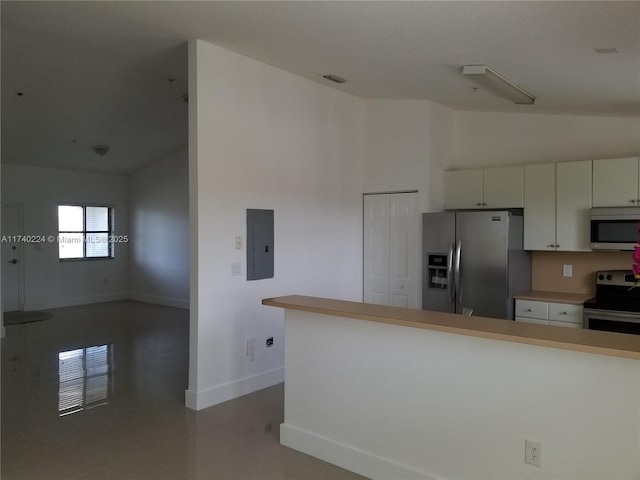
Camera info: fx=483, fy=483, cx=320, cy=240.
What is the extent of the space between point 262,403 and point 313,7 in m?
3.13

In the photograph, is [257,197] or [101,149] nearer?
[257,197]

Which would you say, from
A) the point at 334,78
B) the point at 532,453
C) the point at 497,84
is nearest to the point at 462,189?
the point at 497,84

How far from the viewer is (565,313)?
4480 mm

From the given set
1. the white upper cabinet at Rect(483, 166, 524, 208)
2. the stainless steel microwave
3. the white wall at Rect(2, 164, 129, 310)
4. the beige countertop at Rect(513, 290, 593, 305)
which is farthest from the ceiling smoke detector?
the stainless steel microwave

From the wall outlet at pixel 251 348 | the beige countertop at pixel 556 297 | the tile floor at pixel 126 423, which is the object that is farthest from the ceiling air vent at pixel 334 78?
the tile floor at pixel 126 423

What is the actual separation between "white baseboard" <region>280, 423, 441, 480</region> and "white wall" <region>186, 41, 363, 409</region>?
3.62ft

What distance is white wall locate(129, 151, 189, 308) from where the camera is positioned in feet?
30.3

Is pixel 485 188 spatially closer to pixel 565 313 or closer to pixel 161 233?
pixel 565 313

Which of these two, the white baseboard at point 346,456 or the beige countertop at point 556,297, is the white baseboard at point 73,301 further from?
the beige countertop at point 556,297

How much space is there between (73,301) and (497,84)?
28.3ft

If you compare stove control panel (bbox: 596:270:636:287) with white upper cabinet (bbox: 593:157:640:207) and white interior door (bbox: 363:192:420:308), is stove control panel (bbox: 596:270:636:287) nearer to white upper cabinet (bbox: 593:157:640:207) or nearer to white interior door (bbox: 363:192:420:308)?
white upper cabinet (bbox: 593:157:640:207)

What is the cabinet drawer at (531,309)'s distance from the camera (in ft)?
15.1

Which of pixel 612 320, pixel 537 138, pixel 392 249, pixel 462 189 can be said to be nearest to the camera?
pixel 612 320

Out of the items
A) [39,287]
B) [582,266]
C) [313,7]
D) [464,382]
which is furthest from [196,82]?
[39,287]
